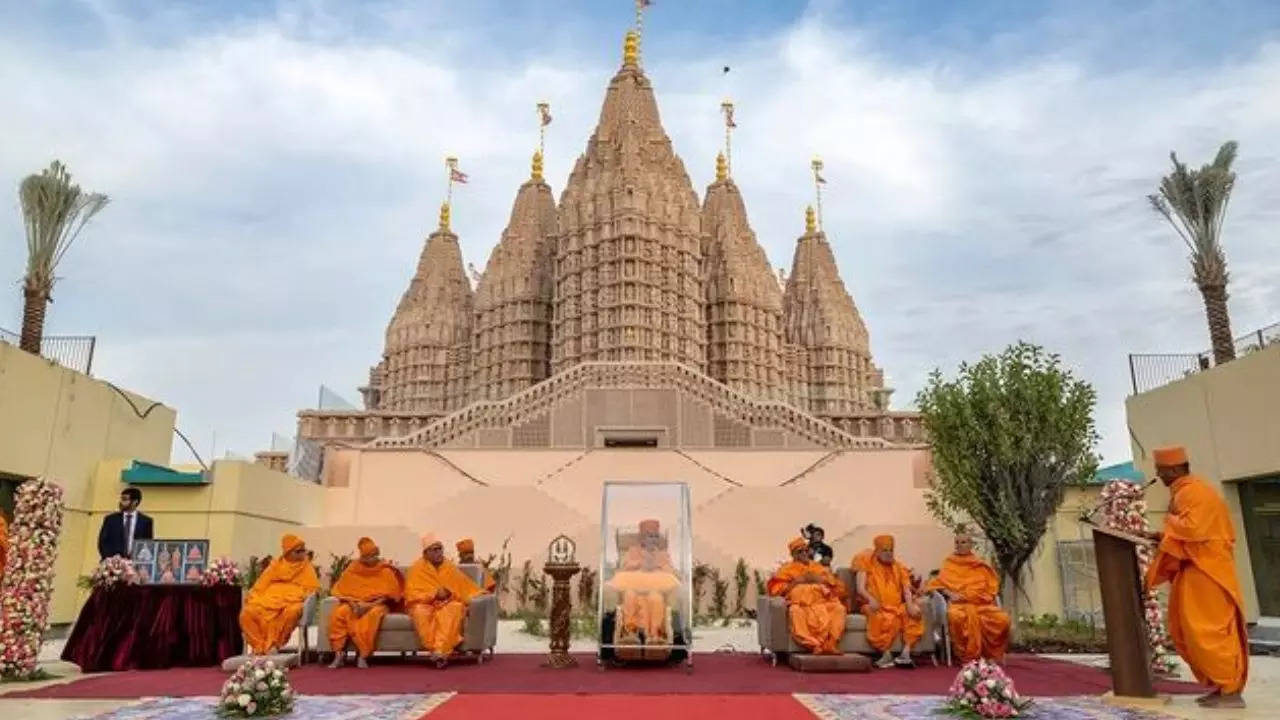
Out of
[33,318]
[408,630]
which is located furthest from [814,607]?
[33,318]

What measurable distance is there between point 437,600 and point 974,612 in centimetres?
558

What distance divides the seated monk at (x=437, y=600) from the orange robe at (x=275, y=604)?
1096 millimetres

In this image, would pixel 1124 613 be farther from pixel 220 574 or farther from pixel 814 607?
pixel 220 574

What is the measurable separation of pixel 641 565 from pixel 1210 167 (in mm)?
15072

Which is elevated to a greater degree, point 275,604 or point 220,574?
point 220,574

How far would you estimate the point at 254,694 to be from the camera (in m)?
5.48

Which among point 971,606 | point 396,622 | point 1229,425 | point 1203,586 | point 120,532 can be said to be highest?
point 1229,425

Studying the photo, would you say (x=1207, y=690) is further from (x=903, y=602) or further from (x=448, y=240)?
(x=448, y=240)

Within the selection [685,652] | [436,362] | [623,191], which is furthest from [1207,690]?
[436,362]

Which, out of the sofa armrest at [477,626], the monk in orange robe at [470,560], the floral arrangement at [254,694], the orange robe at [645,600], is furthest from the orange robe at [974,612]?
the floral arrangement at [254,694]

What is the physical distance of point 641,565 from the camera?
832 cm

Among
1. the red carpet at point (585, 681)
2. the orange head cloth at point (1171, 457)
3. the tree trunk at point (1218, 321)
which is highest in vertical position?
the tree trunk at point (1218, 321)

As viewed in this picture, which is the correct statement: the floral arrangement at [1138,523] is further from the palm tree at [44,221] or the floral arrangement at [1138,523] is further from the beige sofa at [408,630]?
the palm tree at [44,221]

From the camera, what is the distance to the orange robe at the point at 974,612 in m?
8.70
